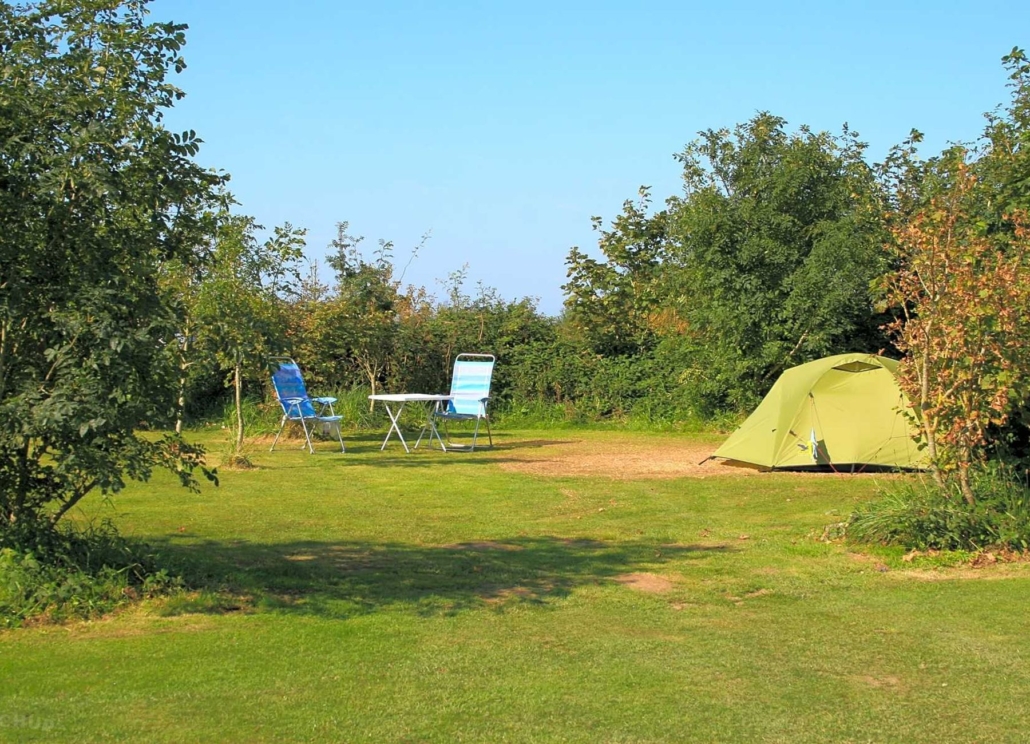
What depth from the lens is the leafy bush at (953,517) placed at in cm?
705

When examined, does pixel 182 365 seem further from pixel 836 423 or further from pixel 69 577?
pixel 836 423

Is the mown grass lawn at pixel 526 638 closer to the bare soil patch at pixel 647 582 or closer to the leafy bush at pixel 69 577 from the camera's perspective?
the bare soil patch at pixel 647 582

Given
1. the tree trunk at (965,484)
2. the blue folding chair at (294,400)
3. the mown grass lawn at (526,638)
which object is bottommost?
the mown grass lawn at (526,638)

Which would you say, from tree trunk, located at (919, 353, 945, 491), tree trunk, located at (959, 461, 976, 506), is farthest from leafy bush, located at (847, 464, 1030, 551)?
tree trunk, located at (919, 353, 945, 491)

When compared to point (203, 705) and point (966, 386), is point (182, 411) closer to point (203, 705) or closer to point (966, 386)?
point (203, 705)

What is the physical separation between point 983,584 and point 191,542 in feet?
16.5

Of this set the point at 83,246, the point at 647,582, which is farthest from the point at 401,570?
the point at 83,246

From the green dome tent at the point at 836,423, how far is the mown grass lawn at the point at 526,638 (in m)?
2.63

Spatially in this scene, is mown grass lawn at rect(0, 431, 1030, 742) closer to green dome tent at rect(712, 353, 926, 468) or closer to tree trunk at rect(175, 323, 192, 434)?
tree trunk at rect(175, 323, 192, 434)

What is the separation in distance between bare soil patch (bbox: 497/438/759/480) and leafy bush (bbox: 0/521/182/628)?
20.2 feet

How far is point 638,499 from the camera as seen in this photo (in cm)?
975

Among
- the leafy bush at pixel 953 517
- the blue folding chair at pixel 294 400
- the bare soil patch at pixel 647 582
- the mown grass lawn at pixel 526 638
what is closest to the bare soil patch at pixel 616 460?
the blue folding chair at pixel 294 400

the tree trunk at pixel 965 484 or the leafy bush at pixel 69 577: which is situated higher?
the tree trunk at pixel 965 484

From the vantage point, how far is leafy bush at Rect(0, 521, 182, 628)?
5211mm
